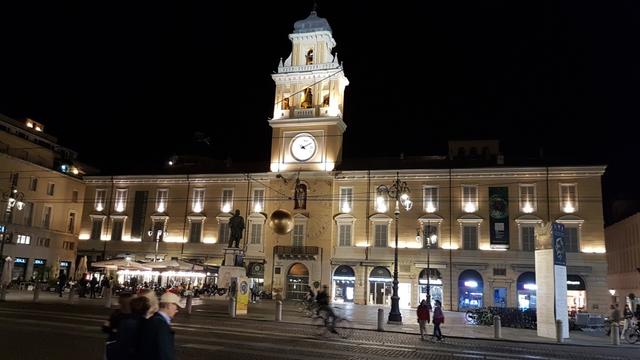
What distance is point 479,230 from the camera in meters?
43.5

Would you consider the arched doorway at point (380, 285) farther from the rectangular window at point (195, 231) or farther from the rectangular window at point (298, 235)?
the rectangular window at point (195, 231)

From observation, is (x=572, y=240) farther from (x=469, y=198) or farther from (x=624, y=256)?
(x=624, y=256)

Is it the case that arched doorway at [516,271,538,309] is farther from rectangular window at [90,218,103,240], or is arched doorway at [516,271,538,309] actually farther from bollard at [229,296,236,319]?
rectangular window at [90,218,103,240]

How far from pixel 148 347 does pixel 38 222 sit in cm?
5302

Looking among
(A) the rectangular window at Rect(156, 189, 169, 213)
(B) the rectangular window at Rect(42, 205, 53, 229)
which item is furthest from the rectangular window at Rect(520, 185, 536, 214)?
(B) the rectangular window at Rect(42, 205, 53, 229)

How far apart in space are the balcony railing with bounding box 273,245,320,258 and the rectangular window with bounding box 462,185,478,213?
12.9 metres

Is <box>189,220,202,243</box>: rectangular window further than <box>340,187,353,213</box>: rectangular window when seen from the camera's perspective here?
Yes

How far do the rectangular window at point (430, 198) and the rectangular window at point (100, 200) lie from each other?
104 ft

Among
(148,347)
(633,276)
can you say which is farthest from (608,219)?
(148,347)

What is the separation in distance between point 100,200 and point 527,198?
132 ft

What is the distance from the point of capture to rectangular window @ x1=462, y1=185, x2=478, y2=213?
44.1 metres

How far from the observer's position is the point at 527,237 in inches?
1672

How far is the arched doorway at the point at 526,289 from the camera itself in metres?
41.2

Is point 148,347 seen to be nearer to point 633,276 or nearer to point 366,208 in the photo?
point 366,208
